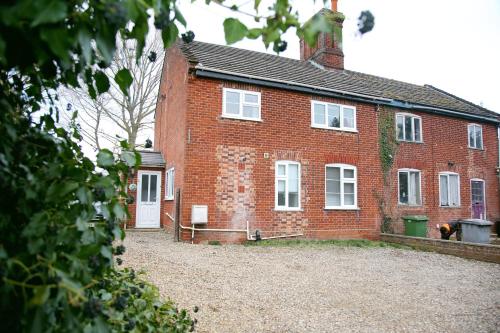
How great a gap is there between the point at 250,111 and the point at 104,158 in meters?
10.7

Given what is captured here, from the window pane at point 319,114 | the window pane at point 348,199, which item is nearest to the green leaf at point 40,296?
the window pane at point 319,114

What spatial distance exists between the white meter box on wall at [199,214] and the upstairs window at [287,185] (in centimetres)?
257

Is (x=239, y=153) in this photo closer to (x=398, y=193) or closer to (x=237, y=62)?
(x=237, y=62)

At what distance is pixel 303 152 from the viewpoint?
490 inches

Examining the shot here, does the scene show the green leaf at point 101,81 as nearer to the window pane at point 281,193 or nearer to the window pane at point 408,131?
the window pane at point 281,193

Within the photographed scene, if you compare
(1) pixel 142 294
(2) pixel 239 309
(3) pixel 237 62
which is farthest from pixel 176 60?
(1) pixel 142 294

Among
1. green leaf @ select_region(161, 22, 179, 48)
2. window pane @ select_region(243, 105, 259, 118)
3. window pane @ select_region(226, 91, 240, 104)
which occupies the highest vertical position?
window pane @ select_region(226, 91, 240, 104)

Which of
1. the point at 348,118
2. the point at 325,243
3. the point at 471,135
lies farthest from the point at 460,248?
the point at 471,135

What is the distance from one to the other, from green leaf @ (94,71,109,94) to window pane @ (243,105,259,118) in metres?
10.3

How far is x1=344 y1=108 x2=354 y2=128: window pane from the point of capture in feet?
44.5

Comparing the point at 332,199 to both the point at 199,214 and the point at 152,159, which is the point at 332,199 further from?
the point at 152,159

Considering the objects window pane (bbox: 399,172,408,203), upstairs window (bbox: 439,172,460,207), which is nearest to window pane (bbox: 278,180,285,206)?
window pane (bbox: 399,172,408,203)

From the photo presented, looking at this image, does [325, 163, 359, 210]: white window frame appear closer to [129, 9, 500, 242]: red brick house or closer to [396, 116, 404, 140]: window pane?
[129, 9, 500, 242]: red brick house

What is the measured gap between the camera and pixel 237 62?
13.0 meters
